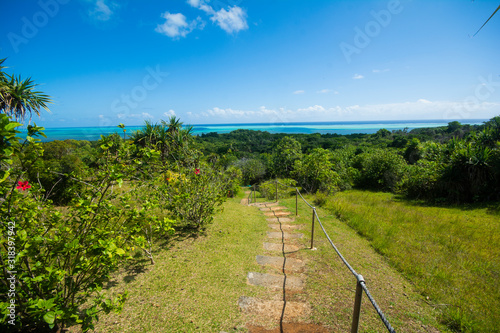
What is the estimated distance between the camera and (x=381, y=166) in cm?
1906

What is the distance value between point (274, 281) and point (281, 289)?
248mm

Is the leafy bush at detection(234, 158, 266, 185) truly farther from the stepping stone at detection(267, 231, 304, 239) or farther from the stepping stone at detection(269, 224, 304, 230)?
the stepping stone at detection(267, 231, 304, 239)

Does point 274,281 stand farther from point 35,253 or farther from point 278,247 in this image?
point 35,253

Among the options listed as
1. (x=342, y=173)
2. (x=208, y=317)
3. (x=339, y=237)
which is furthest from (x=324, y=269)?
(x=342, y=173)

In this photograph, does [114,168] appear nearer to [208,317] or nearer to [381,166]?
[208,317]

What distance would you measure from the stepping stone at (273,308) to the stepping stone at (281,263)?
41.8 inches

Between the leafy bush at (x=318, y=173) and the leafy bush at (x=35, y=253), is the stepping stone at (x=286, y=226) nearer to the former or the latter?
the leafy bush at (x=35, y=253)

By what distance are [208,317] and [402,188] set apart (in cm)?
1611

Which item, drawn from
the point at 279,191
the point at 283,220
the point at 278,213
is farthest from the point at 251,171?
the point at 283,220

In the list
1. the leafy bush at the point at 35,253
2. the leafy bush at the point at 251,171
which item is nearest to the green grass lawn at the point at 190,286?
the leafy bush at the point at 35,253

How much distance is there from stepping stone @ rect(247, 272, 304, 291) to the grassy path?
0.14m

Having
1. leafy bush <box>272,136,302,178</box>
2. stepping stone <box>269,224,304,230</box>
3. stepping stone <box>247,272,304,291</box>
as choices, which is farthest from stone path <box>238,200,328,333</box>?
leafy bush <box>272,136,302,178</box>

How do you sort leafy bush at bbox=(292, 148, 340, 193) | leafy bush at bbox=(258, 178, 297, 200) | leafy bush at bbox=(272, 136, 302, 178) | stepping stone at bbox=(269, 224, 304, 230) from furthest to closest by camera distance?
leafy bush at bbox=(272, 136, 302, 178) → leafy bush at bbox=(258, 178, 297, 200) → leafy bush at bbox=(292, 148, 340, 193) → stepping stone at bbox=(269, 224, 304, 230)

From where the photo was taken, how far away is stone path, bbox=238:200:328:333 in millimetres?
2893
